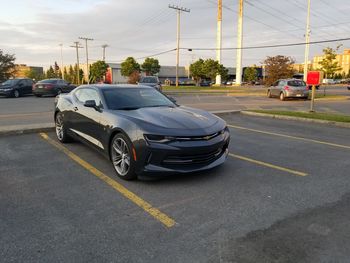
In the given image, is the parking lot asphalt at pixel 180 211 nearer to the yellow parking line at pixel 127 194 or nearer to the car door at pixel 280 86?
the yellow parking line at pixel 127 194

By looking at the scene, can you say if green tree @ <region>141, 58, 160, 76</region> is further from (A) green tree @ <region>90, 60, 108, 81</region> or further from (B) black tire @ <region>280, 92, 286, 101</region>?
(B) black tire @ <region>280, 92, 286, 101</region>

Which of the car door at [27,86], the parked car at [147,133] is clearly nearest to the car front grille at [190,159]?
the parked car at [147,133]

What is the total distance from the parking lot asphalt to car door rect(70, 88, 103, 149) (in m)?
0.45

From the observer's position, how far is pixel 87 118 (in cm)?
633

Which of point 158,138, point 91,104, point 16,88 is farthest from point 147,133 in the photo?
point 16,88

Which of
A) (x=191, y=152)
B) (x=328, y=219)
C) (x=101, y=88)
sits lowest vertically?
(x=328, y=219)

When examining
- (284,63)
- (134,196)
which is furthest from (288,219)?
(284,63)

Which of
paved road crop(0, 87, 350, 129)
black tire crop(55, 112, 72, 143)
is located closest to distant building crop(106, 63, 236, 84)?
paved road crop(0, 87, 350, 129)

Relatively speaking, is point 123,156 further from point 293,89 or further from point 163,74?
point 163,74

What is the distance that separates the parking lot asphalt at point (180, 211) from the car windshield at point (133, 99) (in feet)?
3.57

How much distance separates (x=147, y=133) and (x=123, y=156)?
681 mm

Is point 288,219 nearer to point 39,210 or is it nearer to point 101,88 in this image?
point 39,210

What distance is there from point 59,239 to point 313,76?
13.8 meters

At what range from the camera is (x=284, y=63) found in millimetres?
35906
